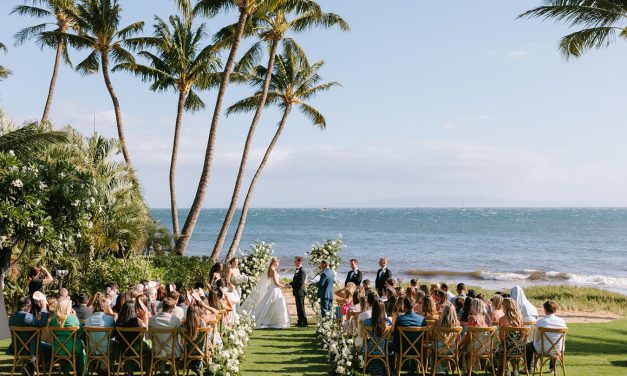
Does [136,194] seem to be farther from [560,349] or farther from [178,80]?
[560,349]

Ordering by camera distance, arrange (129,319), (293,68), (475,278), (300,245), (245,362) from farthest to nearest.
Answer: (300,245), (475,278), (293,68), (245,362), (129,319)

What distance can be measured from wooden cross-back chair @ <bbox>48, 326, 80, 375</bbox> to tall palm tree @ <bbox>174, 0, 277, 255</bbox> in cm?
1133

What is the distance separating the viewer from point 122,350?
948cm

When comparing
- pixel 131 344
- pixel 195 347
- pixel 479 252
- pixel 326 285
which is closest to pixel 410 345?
pixel 195 347

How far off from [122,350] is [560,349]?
667 centimetres

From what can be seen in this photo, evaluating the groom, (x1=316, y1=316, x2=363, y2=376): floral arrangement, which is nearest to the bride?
the groom

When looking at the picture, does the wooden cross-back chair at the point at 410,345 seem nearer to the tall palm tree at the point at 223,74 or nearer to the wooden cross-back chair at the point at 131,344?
the wooden cross-back chair at the point at 131,344

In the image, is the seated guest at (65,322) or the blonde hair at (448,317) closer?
the seated guest at (65,322)

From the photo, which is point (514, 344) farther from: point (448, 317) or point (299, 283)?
point (299, 283)

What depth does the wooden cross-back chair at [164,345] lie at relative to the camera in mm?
9391

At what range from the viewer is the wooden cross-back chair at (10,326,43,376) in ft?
30.4

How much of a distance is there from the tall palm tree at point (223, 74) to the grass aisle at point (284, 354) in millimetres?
7193

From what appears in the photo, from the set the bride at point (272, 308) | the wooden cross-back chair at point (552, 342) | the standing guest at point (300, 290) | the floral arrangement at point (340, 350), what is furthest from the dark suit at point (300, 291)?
the wooden cross-back chair at point (552, 342)

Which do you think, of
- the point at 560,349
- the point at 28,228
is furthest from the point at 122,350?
the point at 560,349
